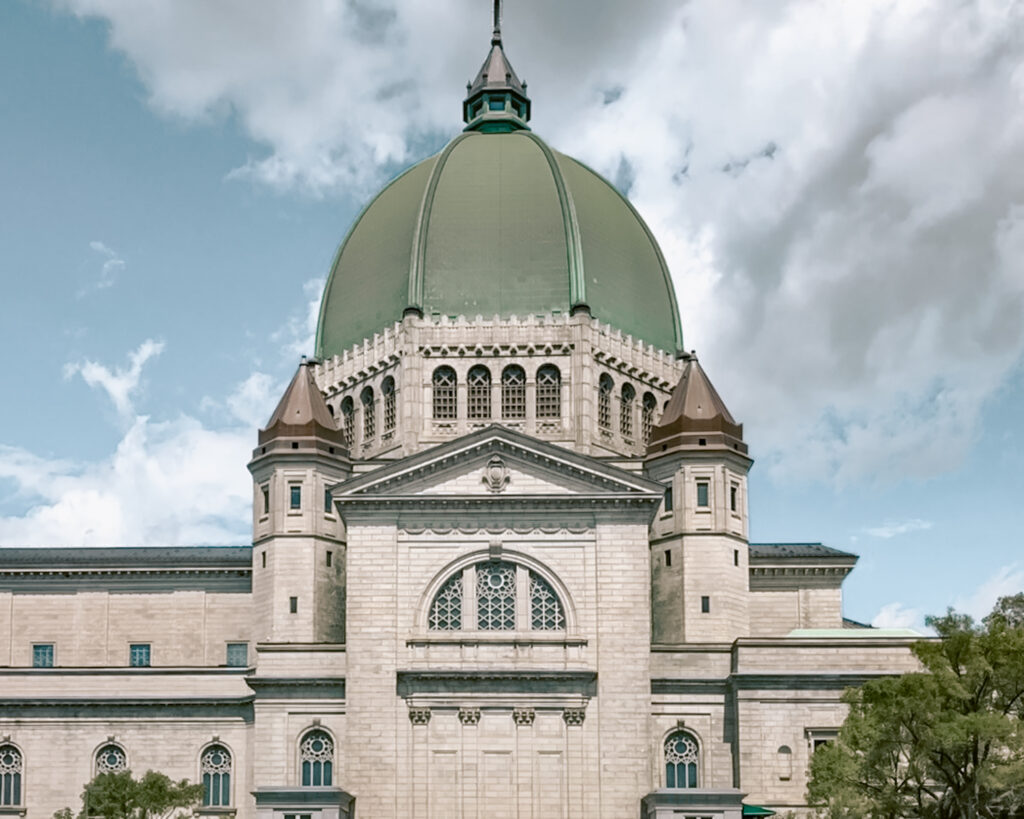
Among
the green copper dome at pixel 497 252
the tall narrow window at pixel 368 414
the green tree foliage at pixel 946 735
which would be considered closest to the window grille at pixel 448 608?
the tall narrow window at pixel 368 414

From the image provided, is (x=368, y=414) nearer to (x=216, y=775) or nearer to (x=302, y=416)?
Result: (x=302, y=416)

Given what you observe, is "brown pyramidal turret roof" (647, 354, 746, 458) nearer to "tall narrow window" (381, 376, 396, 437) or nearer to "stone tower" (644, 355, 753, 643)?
"stone tower" (644, 355, 753, 643)

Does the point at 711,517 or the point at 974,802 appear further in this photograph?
the point at 711,517

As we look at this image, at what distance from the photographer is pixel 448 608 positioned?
74.8 m

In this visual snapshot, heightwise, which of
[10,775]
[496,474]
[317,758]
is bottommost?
[10,775]

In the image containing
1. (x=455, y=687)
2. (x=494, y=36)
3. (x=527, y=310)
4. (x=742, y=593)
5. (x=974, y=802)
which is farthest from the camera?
(x=494, y=36)

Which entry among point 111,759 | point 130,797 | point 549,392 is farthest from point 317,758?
point 549,392

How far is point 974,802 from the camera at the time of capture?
57.1m

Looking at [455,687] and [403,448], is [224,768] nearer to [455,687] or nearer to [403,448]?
[455,687]

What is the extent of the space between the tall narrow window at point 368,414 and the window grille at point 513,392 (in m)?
6.56

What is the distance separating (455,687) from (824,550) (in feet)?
76.6

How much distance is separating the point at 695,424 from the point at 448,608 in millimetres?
14938

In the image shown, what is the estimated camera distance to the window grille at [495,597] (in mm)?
74500

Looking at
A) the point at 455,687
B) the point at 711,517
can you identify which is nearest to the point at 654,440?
the point at 711,517
